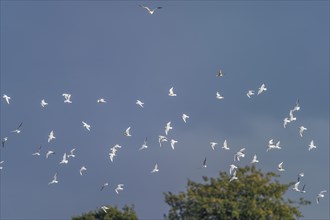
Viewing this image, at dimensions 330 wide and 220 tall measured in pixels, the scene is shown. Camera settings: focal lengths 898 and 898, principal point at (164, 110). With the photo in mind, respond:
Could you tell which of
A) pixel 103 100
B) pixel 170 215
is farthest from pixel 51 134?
pixel 170 215

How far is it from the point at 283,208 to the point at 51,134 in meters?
22.7

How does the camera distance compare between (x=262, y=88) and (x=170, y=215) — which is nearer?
(x=262, y=88)

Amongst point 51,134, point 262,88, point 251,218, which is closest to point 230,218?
point 251,218

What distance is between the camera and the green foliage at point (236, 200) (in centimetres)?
8269

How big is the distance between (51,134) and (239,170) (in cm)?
1840

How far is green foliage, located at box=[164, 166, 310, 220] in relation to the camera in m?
82.7

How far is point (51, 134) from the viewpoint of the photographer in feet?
275

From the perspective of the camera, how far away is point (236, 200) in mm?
84375

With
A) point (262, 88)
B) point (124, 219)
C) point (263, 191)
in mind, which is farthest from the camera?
point (124, 219)

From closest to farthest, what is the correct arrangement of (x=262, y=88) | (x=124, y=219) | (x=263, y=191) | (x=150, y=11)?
(x=150, y=11), (x=262, y=88), (x=263, y=191), (x=124, y=219)

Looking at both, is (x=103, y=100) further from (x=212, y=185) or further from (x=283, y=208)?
(x=283, y=208)

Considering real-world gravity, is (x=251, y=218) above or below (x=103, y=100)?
below

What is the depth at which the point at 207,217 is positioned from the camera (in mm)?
83688

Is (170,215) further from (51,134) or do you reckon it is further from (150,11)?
(150,11)
